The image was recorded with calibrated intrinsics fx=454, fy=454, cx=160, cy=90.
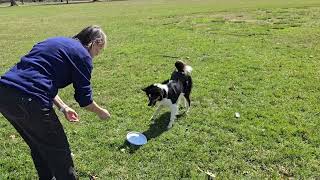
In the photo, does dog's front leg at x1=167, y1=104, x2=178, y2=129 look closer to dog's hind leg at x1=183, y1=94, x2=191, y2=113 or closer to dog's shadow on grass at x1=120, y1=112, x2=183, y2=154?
dog's shadow on grass at x1=120, y1=112, x2=183, y2=154

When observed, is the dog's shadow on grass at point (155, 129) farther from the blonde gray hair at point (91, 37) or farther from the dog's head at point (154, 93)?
the blonde gray hair at point (91, 37)

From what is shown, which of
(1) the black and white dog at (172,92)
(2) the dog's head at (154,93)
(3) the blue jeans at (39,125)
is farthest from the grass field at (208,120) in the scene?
(3) the blue jeans at (39,125)

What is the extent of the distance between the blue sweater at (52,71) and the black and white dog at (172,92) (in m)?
2.70

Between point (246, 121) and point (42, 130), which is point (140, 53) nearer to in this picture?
point (246, 121)

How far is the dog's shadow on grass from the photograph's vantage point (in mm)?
6398

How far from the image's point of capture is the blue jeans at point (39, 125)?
3918mm

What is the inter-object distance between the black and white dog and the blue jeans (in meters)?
2.58

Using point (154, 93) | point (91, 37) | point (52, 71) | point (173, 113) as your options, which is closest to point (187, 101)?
point (173, 113)

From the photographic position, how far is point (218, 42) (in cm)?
1523

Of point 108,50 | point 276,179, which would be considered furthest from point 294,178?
point 108,50

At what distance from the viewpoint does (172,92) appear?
23.3 ft

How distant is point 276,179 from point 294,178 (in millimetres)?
239

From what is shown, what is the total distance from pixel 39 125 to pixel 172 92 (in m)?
3.37

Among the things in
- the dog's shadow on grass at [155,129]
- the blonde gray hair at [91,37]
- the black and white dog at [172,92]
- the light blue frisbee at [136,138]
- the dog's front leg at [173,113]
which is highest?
the blonde gray hair at [91,37]
